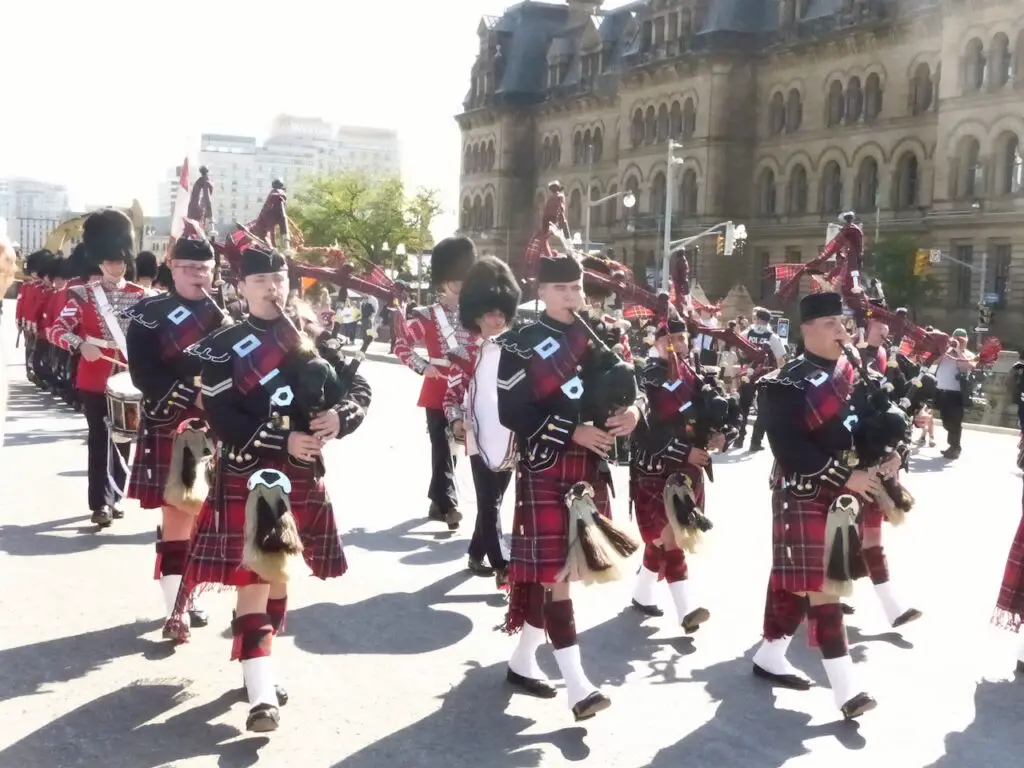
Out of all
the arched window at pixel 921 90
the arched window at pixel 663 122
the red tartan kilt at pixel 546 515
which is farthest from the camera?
the arched window at pixel 663 122

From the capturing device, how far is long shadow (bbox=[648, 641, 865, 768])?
502cm

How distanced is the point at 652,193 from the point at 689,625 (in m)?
54.1

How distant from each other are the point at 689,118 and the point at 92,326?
50604 millimetres

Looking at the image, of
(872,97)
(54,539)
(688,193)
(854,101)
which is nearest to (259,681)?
(54,539)

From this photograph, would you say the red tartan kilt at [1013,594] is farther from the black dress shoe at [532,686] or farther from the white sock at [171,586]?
the white sock at [171,586]

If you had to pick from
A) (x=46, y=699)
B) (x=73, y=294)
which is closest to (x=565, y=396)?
(x=46, y=699)

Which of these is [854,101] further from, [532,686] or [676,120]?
[532,686]

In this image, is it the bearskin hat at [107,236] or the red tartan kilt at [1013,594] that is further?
the bearskin hat at [107,236]

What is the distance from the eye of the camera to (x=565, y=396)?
5.34 m

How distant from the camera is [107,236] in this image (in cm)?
953

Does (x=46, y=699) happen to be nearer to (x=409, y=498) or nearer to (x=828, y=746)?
(x=828, y=746)

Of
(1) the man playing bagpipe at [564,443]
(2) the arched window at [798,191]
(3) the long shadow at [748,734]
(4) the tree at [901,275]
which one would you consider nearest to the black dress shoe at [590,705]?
(1) the man playing bagpipe at [564,443]

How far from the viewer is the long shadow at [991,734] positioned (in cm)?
508

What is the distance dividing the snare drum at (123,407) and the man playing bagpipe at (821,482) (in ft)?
14.7
